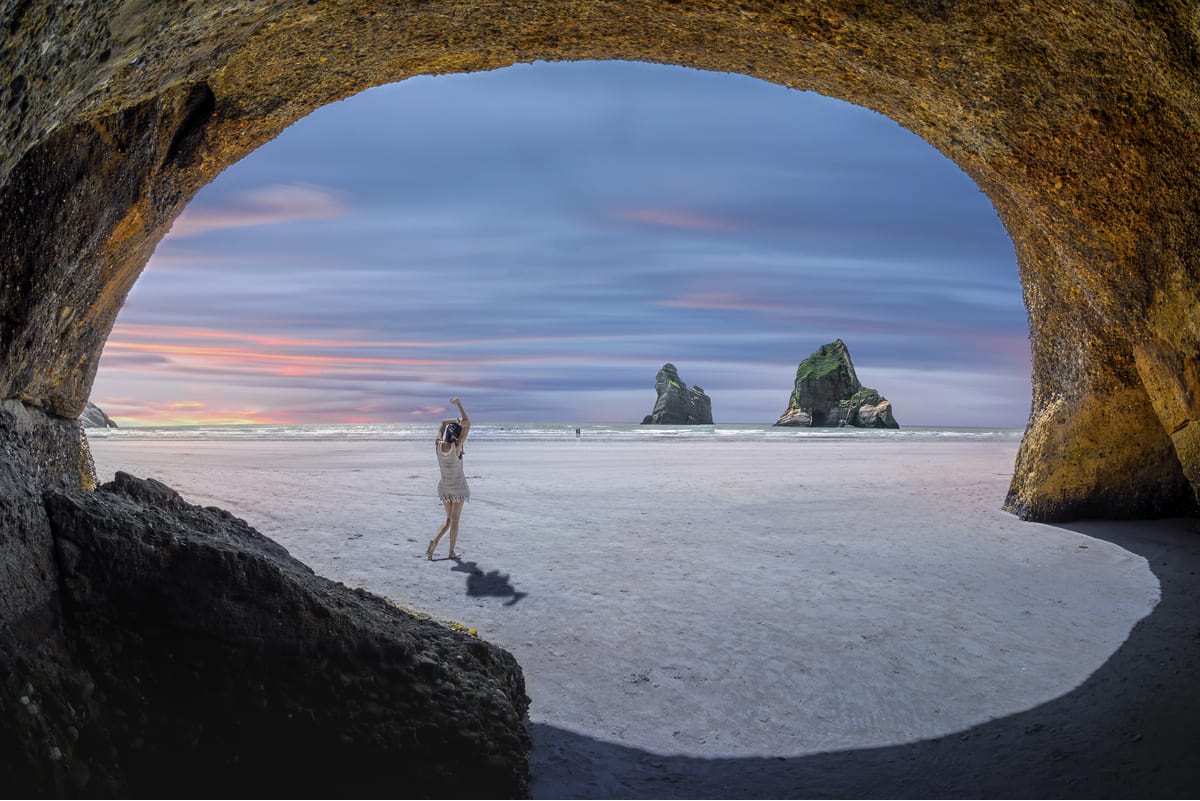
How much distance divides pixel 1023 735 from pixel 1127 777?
1.69 ft

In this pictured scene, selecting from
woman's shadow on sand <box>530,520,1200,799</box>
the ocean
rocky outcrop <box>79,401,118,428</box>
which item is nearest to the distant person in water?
woman's shadow on sand <box>530,520,1200,799</box>

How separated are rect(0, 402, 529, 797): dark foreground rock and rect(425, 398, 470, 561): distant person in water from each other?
13.8ft

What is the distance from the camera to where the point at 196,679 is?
3.11 meters

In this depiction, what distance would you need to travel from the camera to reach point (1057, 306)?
847 cm

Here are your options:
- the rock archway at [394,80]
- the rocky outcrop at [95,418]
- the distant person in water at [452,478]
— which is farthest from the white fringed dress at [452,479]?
the rocky outcrop at [95,418]

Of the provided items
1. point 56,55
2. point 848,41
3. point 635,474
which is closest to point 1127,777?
point 848,41

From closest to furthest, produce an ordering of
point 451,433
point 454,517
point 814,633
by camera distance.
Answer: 1. point 814,633
2. point 454,517
3. point 451,433

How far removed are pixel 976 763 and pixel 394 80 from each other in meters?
5.39

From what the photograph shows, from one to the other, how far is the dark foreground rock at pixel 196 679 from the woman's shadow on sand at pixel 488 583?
2.78 metres

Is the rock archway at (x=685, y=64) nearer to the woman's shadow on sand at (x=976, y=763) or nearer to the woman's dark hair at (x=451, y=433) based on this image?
the woman's shadow on sand at (x=976, y=763)

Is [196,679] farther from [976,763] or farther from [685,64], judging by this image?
[685,64]

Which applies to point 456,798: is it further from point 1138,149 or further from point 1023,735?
point 1138,149

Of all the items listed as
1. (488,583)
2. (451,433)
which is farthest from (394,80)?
(488,583)

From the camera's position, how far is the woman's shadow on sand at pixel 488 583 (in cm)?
643
